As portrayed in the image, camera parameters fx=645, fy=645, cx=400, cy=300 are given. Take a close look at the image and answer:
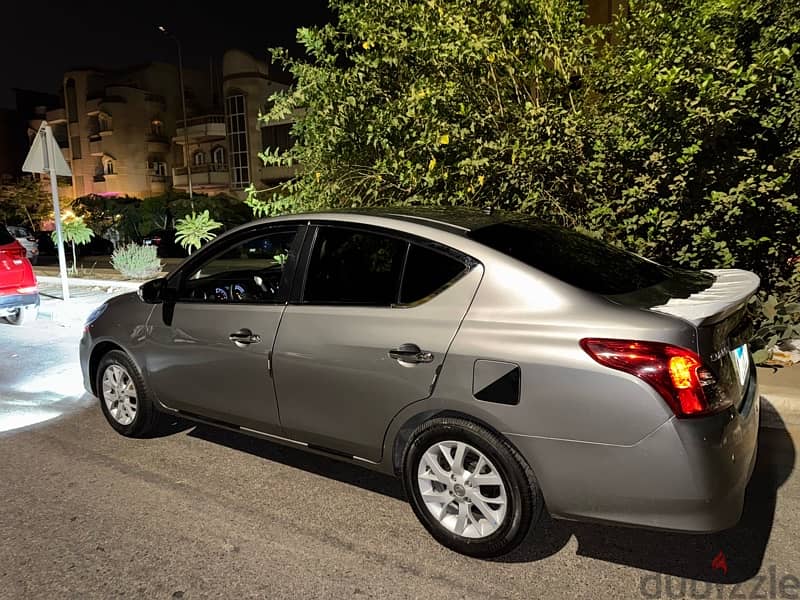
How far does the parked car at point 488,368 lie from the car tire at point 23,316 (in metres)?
5.96

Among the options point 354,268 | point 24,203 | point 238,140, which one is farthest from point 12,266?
point 238,140

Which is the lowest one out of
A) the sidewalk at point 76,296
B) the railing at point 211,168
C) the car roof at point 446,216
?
the sidewalk at point 76,296

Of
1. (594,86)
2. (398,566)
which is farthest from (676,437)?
(594,86)

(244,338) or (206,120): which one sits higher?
(206,120)

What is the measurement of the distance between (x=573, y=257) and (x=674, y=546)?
146 centimetres

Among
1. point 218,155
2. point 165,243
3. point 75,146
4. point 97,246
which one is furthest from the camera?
point 75,146

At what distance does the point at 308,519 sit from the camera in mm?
3424

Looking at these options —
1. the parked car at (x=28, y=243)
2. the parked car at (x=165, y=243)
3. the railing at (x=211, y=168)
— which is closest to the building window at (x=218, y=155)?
the railing at (x=211, y=168)

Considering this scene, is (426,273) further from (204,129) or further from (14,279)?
(204,129)

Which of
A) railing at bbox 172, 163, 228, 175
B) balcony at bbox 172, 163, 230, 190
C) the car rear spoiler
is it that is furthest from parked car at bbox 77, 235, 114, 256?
the car rear spoiler

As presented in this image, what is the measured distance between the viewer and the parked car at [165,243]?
28.1 meters

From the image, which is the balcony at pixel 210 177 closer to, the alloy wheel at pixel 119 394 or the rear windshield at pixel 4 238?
the rear windshield at pixel 4 238

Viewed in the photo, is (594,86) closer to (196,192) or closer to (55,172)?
(55,172)

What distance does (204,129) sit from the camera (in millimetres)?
46656
